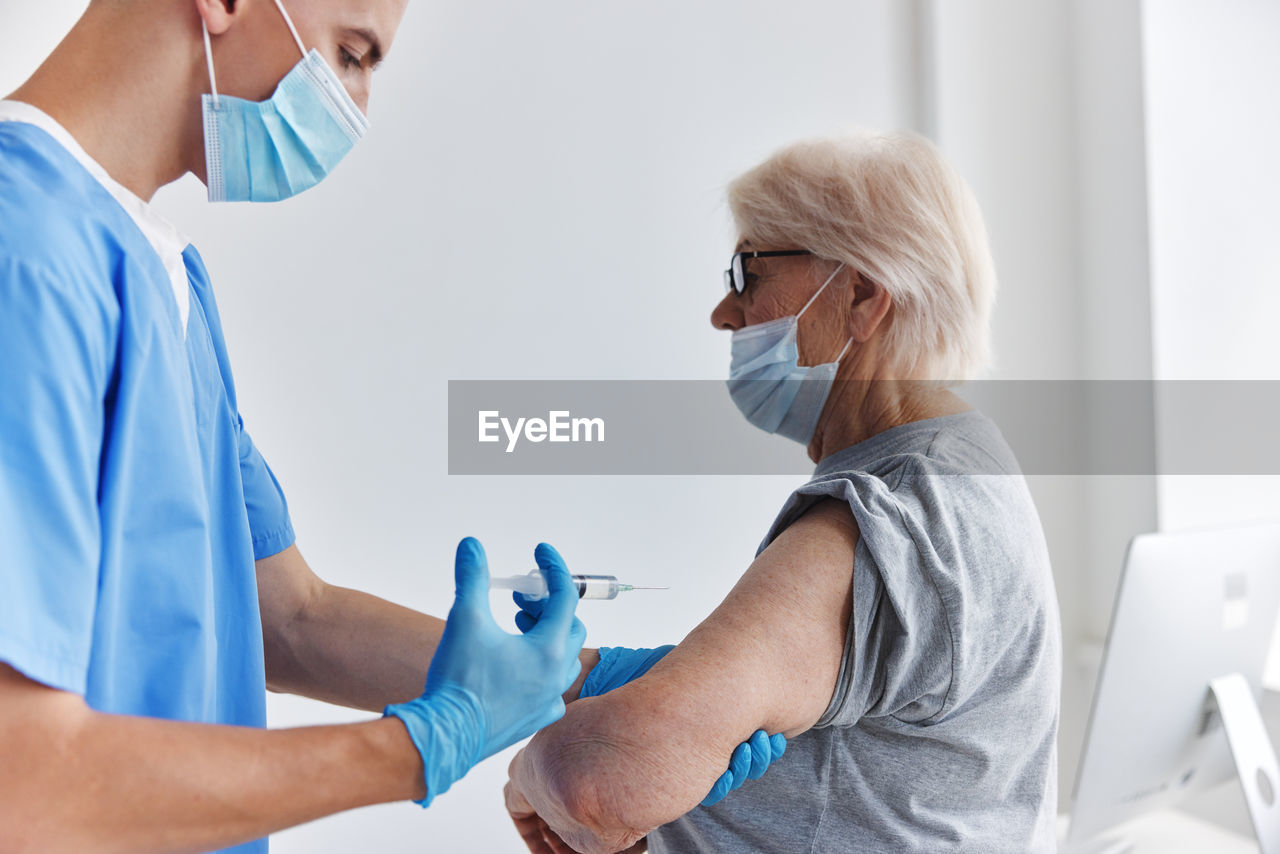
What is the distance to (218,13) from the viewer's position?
80 cm

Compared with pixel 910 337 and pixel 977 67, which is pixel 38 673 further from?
pixel 977 67

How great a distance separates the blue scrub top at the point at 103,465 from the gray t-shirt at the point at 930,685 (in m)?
0.59

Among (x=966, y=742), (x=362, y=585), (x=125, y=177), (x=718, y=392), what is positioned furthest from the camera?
(x=718, y=392)

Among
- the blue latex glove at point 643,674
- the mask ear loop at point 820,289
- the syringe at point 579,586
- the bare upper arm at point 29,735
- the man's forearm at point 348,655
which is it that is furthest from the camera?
the mask ear loop at point 820,289

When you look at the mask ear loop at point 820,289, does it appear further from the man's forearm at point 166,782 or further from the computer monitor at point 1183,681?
the man's forearm at point 166,782

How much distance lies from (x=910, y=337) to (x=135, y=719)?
102 centimetres

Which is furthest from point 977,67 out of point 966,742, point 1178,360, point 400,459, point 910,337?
point 966,742

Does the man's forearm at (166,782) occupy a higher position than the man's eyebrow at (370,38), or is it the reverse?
the man's eyebrow at (370,38)

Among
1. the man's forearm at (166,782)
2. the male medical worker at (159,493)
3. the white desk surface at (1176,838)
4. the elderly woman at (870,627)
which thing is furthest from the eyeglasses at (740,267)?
the white desk surface at (1176,838)

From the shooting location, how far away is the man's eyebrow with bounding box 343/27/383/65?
2.90 ft

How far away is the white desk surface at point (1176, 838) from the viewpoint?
70.0 inches

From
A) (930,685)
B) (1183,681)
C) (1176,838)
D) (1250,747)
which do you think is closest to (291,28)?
(930,685)

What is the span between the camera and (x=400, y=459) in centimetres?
176

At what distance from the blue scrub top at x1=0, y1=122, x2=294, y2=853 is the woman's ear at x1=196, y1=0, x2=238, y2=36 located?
0.17 metres
